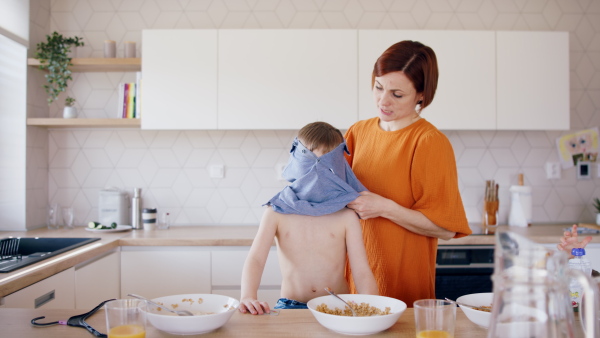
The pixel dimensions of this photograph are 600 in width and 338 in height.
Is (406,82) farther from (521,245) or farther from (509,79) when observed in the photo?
(509,79)

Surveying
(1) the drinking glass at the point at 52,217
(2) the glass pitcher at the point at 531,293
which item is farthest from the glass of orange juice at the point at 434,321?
(1) the drinking glass at the point at 52,217

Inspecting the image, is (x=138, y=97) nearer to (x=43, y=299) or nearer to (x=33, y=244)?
(x=33, y=244)

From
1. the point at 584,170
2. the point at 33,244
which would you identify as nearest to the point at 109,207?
the point at 33,244

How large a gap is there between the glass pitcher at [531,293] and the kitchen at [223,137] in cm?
268

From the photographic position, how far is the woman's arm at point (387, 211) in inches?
66.2

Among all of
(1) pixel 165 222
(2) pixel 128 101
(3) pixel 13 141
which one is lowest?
(1) pixel 165 222

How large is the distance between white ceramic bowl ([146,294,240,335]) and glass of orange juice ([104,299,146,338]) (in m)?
0.06

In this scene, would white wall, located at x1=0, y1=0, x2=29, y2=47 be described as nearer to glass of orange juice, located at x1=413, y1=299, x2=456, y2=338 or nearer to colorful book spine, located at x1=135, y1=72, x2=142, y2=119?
colorful book spine, located at x1=135, y1=72, x2=142, y2=119

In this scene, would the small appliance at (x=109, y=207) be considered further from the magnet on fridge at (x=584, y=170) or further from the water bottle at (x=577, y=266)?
the magnet on fridge at (x=584, y=170)

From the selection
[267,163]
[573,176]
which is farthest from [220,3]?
[573,176]

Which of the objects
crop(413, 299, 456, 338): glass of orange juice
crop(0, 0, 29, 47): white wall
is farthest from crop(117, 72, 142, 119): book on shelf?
crop(413, 299, 456, 338): glass of orange juice

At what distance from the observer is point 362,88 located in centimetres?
299

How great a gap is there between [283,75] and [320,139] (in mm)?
1380

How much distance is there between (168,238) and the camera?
2781 mm
